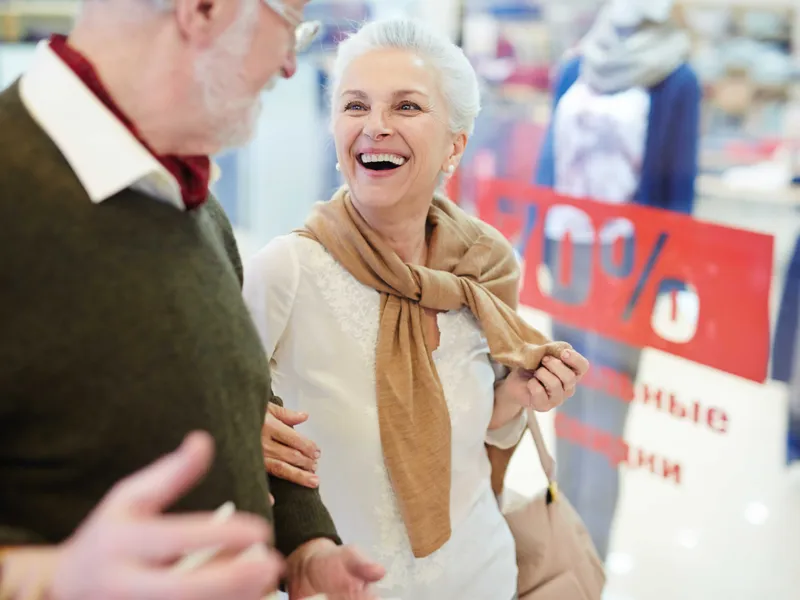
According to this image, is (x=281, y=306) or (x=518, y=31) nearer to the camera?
(x=281, y=306)

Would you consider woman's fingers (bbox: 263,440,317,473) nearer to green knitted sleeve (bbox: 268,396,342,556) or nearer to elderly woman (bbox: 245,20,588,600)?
green knitted sleeve (bbox: 268,396,342,556)

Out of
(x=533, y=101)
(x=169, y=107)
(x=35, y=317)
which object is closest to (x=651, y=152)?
(x=533, y=101)

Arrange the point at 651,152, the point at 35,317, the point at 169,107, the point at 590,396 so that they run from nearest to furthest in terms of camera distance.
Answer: the point at 35,317, the point at 169,107, the point at 651,152, the point at 590,396

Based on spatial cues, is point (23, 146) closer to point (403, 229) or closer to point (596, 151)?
point (403, 229)

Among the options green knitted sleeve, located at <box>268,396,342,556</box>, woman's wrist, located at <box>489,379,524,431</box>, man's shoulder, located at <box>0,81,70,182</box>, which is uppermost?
man's shoulder, located at <box>0,81,70,182</box>

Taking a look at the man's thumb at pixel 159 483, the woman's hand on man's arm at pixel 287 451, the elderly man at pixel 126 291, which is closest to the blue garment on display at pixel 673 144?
the woman's hand on man's arm at pixel 287 451

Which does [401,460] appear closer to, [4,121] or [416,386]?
[416,386]

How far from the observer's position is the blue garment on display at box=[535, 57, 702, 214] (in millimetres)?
2617

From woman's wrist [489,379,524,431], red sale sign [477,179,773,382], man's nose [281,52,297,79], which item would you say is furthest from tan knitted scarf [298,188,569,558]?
red sale sign [477,179,773,382]

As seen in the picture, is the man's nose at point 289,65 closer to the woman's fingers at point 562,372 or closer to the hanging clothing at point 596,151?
the woman's fingers at point 562,372

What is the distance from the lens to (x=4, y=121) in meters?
0.78

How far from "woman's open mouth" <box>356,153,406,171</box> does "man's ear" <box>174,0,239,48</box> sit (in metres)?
0.76

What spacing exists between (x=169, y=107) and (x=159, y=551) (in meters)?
0.44

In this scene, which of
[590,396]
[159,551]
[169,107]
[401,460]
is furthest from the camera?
[590,396]
